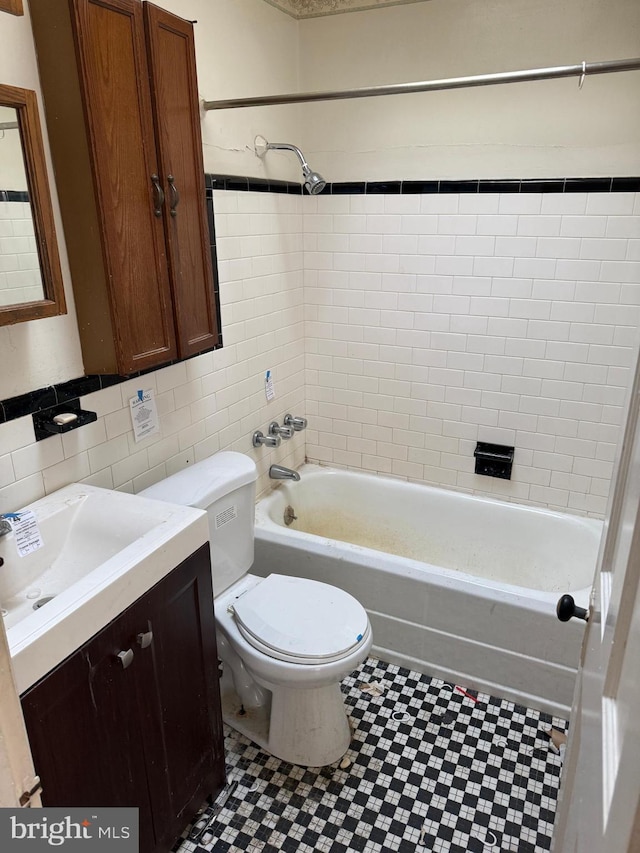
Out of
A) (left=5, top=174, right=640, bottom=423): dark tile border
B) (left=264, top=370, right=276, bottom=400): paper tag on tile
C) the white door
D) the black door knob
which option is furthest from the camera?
(left=264, top=370, right=276, bottom=400): paper tag on tile

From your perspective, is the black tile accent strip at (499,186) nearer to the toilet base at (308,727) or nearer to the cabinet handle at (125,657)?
the toilet base at (308,727)

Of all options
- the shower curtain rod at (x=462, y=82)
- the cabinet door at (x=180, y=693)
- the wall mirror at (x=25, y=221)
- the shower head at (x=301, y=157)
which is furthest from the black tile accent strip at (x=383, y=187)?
the cabinet door at (x=180, y=693)

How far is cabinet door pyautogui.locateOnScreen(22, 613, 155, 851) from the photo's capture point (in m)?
1.15

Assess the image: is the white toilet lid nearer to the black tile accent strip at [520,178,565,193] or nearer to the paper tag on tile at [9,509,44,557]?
the paper tag on tile at [9,509,44,557]

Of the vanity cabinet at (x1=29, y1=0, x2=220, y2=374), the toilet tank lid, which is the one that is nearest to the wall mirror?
the vanity cabinet at (x1=29, y1=0, x2=220, y2=374)

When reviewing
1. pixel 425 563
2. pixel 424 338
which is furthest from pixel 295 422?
pixel 425 563

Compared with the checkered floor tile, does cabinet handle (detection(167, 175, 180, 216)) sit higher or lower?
higher

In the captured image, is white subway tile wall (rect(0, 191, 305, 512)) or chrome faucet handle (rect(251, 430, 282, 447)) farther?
chrome faucet handle (rect(251, 430, 282, 447))

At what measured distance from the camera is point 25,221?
1410 millimetres

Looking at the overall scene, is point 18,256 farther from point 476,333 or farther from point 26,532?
point 476,333

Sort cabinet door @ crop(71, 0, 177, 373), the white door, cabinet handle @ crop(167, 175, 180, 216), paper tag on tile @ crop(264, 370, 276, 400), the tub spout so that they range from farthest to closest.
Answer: the tub spout
paper tag on tile @ crop(264, 370, 276, 400)
cabinet handle @ crop(167, 175, 180, 216)
cabinet door @ crop(71, 0, 177, 373)
the white door

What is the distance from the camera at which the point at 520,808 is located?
5.91 ft

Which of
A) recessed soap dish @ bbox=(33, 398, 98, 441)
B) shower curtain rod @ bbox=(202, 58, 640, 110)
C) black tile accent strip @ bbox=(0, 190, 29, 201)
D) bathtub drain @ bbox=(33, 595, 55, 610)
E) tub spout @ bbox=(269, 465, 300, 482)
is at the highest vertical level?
shower curtain rod @ bbox=(202, 58, 640, 110)

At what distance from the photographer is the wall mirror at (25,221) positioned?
4.43 ft
